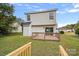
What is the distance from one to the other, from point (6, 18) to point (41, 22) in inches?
13.6

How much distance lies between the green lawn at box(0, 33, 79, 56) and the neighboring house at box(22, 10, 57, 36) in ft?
0.33

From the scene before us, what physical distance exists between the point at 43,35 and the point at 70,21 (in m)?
0.30

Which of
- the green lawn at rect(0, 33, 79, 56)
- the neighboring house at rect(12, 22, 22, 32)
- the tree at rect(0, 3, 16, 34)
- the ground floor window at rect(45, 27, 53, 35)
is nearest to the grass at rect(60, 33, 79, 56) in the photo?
the green lawn at rect(0, 33, 79, 56)

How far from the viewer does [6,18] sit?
68.1 inches

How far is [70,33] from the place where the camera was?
1750mm

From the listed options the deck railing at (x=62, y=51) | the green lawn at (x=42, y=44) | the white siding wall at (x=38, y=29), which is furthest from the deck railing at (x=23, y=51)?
the deck railing at (x=62, y=51)

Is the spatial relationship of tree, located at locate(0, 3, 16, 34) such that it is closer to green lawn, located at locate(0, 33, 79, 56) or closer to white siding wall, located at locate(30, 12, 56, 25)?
green lawn, located at locate(0, 33, 79, 56)

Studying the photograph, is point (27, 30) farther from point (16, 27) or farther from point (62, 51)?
point (62, 51)

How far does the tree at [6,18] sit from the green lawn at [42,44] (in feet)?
0.25

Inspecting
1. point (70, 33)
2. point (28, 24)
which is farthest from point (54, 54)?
point (28, 24)

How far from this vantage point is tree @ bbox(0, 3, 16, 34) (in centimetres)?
172

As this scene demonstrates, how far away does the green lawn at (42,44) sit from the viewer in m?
1.69

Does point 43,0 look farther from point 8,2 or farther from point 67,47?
point 67,47

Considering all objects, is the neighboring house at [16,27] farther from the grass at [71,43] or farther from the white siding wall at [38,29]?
the grass at [71,43]
